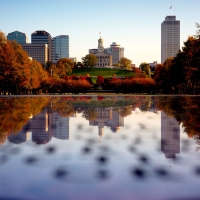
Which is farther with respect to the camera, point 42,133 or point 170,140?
point 42,133

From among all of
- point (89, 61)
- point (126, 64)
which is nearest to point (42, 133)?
point (89, 61)

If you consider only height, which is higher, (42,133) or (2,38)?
(2,38)

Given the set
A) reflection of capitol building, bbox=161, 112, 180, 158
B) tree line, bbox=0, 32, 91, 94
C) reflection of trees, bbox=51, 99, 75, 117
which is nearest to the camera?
reflection of capitol building, bbox=161, 112, 180, 158

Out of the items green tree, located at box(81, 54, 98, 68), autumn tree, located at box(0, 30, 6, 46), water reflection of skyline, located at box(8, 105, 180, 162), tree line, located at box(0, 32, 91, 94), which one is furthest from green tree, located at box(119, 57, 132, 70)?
water reflection of skyline, located at box(8, 105, 180, 162)

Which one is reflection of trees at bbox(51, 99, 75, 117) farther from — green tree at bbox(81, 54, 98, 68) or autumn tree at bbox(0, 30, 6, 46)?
green tree at bbox(81, 54, 98, 68)

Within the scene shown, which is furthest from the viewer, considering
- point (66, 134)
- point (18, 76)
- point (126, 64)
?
point (126, 64)

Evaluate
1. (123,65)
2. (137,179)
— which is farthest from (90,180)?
(123,65)

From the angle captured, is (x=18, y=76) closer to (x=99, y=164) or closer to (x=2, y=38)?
(x=2, y=38)

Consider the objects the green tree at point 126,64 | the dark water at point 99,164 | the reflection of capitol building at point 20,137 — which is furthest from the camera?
the green tree at point 126,64

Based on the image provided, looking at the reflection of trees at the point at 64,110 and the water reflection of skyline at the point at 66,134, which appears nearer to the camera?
the water reflection of skyline at the point at 66,134

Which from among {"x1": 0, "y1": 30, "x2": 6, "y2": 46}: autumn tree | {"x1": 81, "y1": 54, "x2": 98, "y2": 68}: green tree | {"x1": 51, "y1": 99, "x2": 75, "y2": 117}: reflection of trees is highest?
{"x1": 81, "y1": 54, "x2": 98, "y2": 68}: green tree

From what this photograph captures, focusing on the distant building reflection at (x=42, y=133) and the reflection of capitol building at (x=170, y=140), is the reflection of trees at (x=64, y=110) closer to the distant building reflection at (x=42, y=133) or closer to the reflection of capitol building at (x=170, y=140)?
the distant building reflection at (x=42, y=133)

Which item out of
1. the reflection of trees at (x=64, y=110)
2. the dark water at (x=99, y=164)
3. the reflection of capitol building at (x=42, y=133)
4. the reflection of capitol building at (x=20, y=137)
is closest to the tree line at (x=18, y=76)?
the reflection of trees at (x=64, y=110)

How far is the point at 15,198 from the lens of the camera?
17.3 ft
